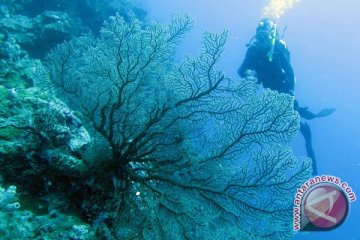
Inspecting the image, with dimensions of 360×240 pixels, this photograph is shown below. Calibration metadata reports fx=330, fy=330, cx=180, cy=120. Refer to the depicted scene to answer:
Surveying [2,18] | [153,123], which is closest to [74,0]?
[2,18]

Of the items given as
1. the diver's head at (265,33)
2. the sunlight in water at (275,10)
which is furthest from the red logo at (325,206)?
the sunlight in water at (275,10)

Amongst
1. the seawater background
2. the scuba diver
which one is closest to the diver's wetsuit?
the scuba diver

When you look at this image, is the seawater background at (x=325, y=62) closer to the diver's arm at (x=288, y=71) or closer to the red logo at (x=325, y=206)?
the diver's arm at (x=288, y=71)

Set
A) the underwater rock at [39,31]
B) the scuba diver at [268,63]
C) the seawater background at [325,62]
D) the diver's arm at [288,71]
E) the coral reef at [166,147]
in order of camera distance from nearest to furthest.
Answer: the coral reef at [166,147] → the underwater rock at [39,31] → the scuba diver at [268,63] → the diver's arm at [288,71] → the seawater background at [325,62]

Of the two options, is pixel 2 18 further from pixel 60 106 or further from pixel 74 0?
pixel 60 106

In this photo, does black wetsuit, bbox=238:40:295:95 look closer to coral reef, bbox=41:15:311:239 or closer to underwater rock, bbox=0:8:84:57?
underwater rock, bbox=0:8:84:57

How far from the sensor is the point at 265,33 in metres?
9.63

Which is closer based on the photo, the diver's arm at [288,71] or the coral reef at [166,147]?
the coral reef at [166,147]

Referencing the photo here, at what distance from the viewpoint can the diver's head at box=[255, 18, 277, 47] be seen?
9.60 meters

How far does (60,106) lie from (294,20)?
123 metres

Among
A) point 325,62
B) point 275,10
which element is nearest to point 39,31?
point 275,10

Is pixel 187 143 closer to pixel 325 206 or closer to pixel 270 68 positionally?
pixel 325 206

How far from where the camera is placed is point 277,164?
3.69 meters

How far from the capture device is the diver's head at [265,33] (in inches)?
378
